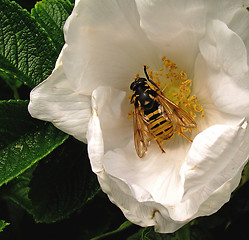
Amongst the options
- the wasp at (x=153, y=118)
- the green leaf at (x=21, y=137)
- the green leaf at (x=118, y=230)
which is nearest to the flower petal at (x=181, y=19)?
the wasp at (x=153, y=118)

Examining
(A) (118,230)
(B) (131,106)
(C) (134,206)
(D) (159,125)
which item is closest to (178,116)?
(D) (159,125)

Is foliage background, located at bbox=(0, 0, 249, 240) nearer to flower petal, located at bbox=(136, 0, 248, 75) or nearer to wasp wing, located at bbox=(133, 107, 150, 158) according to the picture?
wasp wing, located at bbox=(133, 107, 150, 158)

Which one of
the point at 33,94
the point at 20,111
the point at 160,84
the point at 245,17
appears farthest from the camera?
the point at 160,84

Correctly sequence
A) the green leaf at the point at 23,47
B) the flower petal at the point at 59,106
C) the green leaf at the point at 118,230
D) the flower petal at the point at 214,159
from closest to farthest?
the flower petal at the point at 214,159 → the flower petal at the point at 59,106 → the green leaf at the point at 23,47 → the green leaf at the point at 118,230

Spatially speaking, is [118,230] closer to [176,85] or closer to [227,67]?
[176,85]

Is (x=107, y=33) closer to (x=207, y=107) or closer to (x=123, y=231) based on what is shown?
(x=207, y=107)

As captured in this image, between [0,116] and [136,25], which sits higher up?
[136,25]

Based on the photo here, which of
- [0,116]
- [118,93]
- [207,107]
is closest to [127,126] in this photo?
[118,93]

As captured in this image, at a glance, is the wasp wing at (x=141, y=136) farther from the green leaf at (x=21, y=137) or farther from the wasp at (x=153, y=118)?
the green leaf at (x=21, y=137)
